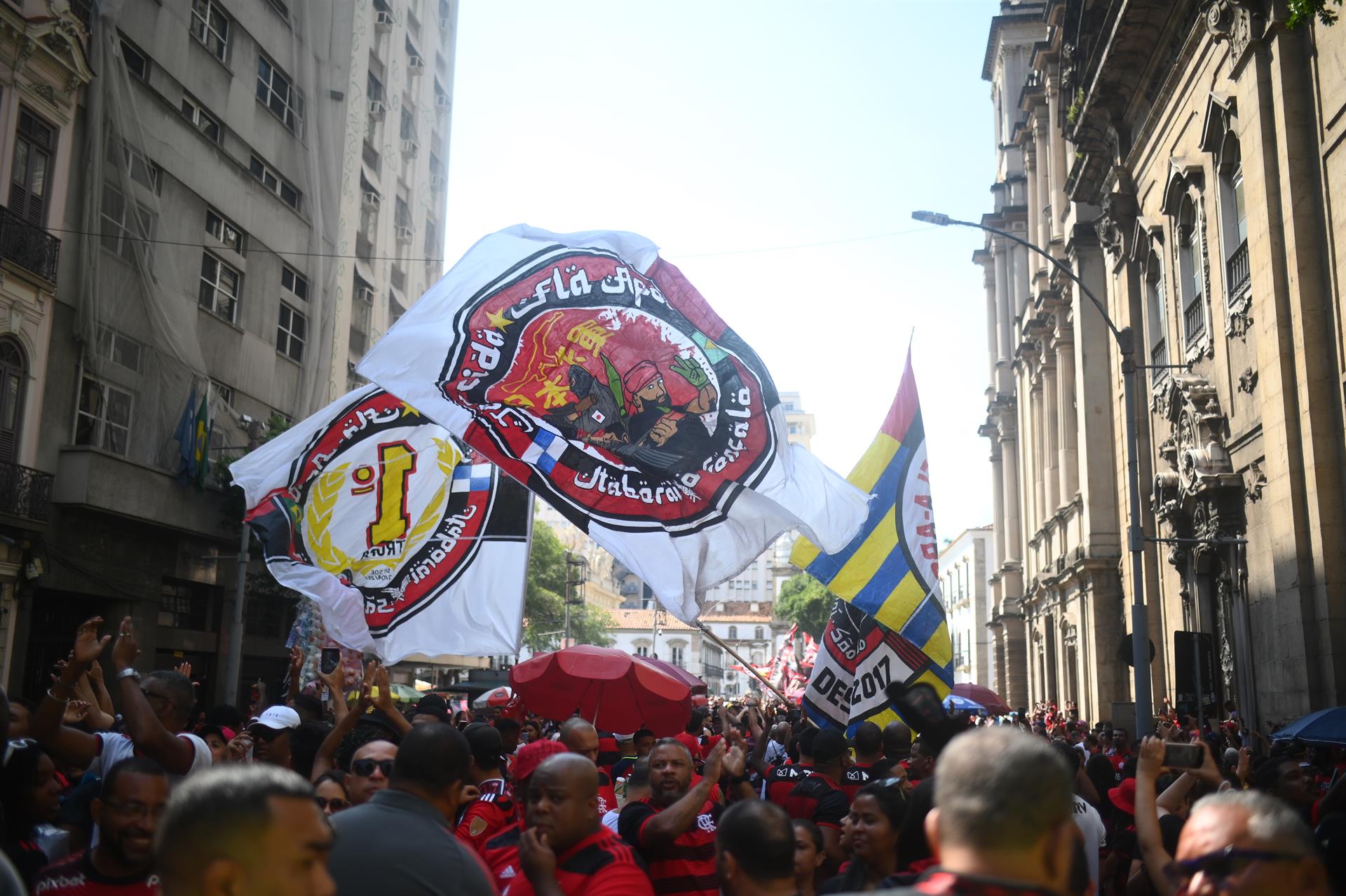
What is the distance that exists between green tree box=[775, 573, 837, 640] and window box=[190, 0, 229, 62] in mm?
55887

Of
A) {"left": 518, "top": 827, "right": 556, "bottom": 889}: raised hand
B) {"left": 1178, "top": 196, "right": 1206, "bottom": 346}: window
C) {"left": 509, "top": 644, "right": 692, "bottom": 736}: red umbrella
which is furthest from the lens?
{"left": 1178, "top": 196, "right": 1206, "bottom": 346}: window

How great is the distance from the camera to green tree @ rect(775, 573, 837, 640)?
8244cm

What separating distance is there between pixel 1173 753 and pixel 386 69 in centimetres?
4374

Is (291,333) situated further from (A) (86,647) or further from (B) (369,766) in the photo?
(B) (369,766)

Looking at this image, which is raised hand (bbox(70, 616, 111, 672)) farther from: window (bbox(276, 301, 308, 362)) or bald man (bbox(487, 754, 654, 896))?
window (bbox(276, 301, 308, 362))

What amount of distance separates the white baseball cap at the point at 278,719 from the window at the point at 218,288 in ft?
77.4

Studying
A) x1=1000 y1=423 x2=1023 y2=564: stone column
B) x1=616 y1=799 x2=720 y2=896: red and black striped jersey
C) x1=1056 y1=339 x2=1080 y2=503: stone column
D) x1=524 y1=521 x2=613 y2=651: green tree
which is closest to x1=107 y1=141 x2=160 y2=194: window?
x1=1056 y1=339 x2=1080 y2=503: stone column

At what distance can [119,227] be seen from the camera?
25547 mm

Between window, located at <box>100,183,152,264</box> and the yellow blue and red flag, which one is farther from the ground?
window, located at <box>100,183,152,264</box>

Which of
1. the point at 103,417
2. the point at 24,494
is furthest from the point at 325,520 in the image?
the point at 103,417

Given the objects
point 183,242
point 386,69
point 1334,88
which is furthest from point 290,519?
point 386,69

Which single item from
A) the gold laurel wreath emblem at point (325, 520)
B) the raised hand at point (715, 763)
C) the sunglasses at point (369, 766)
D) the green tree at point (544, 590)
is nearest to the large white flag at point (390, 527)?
the gold laurel wreath emblem at point (325, 520)

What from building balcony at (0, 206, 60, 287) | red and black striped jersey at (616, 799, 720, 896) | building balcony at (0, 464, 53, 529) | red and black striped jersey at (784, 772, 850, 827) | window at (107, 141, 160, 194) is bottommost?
red and black striped jersey at (616, 799, 720, 896)

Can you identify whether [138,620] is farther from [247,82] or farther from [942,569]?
[942,569]
